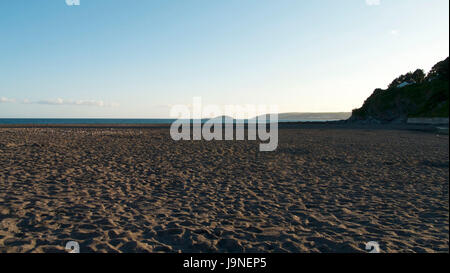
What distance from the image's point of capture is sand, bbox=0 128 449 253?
14.7 feet

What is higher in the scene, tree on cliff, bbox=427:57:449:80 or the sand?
tree on cliff, bbox=427:57:449:80

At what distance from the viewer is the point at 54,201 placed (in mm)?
6492

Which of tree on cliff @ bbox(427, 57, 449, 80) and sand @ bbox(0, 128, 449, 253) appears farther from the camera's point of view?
sand @ bbox(0, 128, 449, 253)

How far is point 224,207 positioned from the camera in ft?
20.9

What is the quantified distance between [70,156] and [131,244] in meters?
10.8

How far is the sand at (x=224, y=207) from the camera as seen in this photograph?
4469 mm

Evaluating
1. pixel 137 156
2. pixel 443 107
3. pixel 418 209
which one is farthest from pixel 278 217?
pixel 137 156

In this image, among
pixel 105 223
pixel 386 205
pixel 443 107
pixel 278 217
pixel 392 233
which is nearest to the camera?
pixel 443 107

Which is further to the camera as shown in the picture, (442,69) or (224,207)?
(224,207)

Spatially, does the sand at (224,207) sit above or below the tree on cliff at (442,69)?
below

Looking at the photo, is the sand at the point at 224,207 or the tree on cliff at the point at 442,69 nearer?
the tree on cliff at the point at 442,69
